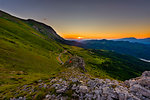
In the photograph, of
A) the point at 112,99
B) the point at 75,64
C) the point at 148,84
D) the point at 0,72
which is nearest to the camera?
the point at 112,99

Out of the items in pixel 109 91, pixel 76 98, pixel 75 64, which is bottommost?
pixel 75 64

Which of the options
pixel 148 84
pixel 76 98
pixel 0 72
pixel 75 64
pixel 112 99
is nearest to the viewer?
pixel 112 99

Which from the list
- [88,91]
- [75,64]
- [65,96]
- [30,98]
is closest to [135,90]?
[88,91]

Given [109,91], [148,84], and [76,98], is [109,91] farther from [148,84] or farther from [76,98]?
[148,84]

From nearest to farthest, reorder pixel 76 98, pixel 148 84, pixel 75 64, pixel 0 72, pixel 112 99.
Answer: pixel 112 99 < pixel 76 98 < pixel 148 84 < pixel 0 72 < pixel 75 64

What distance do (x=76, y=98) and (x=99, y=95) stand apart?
13.2 ft

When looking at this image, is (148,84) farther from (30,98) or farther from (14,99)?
(14,99)

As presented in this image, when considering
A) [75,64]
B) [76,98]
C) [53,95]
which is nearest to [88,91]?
[76,98]

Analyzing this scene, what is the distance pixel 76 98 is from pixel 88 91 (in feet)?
8.49

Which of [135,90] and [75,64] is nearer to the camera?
[135,90]

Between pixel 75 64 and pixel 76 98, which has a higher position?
pixel 76 98

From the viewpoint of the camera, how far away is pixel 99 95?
11859 millimetres

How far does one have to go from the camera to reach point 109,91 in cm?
1234

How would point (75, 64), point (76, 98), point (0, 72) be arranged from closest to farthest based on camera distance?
point (76, 98) < point (0, 72) < point (75, 64)
